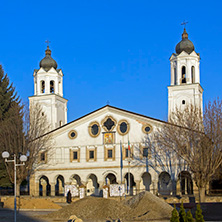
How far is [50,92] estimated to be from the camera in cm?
6181

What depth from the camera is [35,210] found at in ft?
Answer: 118

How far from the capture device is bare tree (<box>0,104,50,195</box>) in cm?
4781

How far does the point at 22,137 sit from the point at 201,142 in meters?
18.9

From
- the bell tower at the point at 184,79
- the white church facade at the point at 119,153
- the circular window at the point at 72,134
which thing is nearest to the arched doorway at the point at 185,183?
the white church facade at the point at 119,153

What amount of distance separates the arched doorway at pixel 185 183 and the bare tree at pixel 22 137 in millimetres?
16306

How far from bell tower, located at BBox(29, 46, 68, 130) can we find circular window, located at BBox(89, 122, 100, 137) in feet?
25.1

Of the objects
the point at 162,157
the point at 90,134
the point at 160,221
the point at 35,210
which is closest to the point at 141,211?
the point at 160,221

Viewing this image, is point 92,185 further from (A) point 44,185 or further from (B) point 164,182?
(B) point 164,182

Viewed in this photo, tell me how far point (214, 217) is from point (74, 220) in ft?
30.6

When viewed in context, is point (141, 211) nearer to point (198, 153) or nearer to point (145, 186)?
point (198, 153)

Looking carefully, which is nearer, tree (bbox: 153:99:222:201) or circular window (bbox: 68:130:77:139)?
tree (bbox: 153:99:222:201)

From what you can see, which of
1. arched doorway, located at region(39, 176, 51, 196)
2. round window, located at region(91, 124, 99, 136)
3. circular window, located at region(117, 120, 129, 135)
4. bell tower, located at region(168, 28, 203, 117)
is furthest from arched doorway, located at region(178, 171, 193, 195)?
arched doorway, located at region(39, 176, 51, 196)

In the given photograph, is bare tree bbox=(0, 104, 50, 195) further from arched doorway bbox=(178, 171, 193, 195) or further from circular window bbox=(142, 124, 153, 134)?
arched doorway bbox=(178, 171, 193, 195)

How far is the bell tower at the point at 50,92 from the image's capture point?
198 ft
